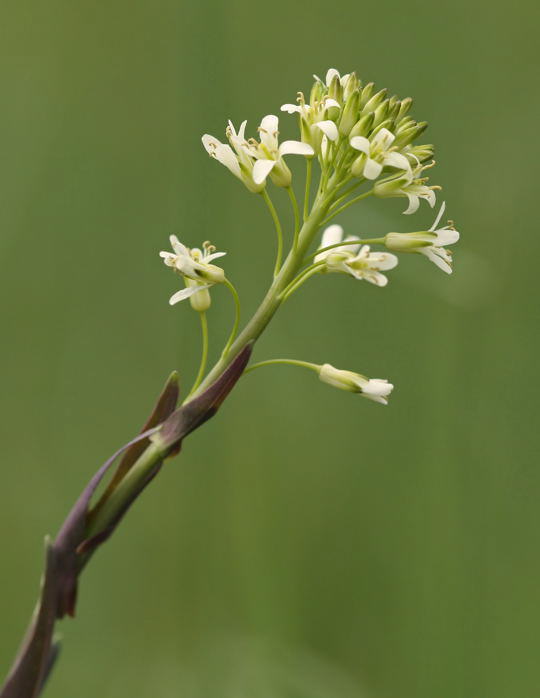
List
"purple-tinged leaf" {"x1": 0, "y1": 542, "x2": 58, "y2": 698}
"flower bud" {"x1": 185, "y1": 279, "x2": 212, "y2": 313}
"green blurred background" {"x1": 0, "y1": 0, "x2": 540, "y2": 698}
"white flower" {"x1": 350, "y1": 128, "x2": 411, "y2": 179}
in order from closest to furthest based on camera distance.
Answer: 1. "purple-tinged leaf" {"x1": 0, "y1": 542, "x2": 58, "y2": 698}
2. "white flower" {"x1": 350, "y1": 128, "x2": 411, "y2": 179}
3. "flower bud" {"x1": 185, "y1": 279, "x2": 212, "y2": 313}
4. "green blurred background" {"x1": 0, "y1": 0, "x2": 540, "y2": 698}

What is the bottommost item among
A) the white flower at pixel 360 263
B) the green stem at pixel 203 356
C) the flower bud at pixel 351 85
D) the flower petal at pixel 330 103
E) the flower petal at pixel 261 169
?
the green stem at pixel 203 356

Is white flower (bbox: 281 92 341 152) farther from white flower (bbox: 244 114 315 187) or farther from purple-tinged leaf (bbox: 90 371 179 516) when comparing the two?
purple-tinged leaf (bbox: 90 371 179 516)

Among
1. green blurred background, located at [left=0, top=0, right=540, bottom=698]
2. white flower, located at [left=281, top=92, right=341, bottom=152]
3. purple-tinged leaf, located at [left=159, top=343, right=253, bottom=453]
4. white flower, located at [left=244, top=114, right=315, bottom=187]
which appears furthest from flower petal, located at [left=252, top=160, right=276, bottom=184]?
green blurred background, located at [left=0, top=0, right=540, bottom=698]

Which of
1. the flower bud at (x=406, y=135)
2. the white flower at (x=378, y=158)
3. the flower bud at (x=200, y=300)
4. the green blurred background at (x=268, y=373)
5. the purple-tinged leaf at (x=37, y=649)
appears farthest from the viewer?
the green blurred background at (x=268, y=373)

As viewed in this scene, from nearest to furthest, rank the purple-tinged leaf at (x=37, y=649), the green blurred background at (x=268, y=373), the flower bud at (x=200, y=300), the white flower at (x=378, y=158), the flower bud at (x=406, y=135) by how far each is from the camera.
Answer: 1. the purple-tinged leaf at (x=37, y=649)
2. the white flower at (x=378, y=158)
3. the flower bud at (x=406, y=135)
4. the flower bud at (x=200, y=300)
5. the green blurred background at (x=268, y=373)

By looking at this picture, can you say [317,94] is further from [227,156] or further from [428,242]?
[428,242]

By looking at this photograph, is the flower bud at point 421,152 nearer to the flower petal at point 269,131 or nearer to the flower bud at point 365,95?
the flower bud at point 365,95

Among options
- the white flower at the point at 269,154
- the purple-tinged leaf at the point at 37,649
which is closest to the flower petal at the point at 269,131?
the white flower at the point at 269,154

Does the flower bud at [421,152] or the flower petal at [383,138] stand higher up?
the flower bud at [421,152]
